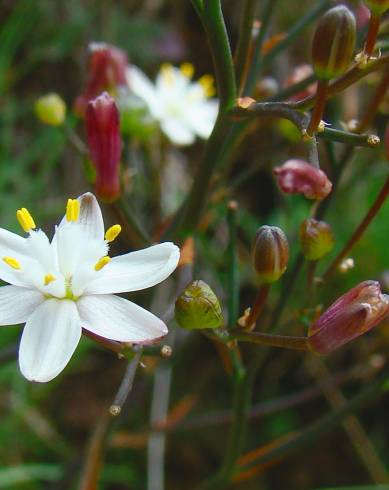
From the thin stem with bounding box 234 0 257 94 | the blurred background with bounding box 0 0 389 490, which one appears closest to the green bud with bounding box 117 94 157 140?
the blurred background with bounding box 0 0 389 490

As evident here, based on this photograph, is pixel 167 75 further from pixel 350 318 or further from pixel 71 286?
pixel 350 318

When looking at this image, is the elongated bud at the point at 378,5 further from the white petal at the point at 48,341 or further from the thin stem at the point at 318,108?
the white petal at the point at 48,341

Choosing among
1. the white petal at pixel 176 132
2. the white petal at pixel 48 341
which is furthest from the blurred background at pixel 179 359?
the white petal at pixel 48 341

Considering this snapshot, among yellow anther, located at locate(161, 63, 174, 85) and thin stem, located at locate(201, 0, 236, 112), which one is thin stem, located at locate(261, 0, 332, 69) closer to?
thin stem, located at locate(201, 0, 236, 112)

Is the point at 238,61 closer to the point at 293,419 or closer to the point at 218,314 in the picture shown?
the point at 218,314

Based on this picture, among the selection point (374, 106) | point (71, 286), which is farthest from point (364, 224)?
point (71, 286)

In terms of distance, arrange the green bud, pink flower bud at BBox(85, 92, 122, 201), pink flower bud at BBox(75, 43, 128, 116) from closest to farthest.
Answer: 1. pink flower bud at BBox(85, 92, 122, 201)
2. pink flower bud at BBox(75, 43, 128, 116)
3. the green bud
